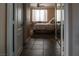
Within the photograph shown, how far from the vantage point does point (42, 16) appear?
45.1 ft

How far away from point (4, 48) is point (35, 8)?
10.4 metres

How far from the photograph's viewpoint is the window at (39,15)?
13531mm

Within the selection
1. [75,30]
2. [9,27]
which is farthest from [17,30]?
[75,30]

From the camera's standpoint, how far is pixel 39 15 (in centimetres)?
1380

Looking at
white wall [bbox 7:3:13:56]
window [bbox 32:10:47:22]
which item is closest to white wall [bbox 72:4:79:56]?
white wall [bbox 7:3:13:56]

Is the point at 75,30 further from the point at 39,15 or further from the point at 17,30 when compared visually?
the point at 39,15

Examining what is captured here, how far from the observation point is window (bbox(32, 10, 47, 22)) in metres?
13.5

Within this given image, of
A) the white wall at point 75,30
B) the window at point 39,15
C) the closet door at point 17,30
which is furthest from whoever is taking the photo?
the window at point 39,15

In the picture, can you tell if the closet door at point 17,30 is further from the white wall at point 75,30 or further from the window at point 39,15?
the window at point 39,15

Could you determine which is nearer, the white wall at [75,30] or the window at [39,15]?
the white wall at [75,30]

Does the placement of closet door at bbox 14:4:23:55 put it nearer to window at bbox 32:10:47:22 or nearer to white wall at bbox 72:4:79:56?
white wall at bbox 72:4:79:56

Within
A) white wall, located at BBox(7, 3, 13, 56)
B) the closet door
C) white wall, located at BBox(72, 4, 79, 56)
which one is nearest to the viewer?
white wall, located at BBox(72, 4, 79, 56)

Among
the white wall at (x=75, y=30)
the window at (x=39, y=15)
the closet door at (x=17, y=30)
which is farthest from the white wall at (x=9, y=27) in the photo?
the window at (x=39, y=15)

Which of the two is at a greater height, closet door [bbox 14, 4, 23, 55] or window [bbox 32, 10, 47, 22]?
window [bbox 32, 10, 47, 22]
